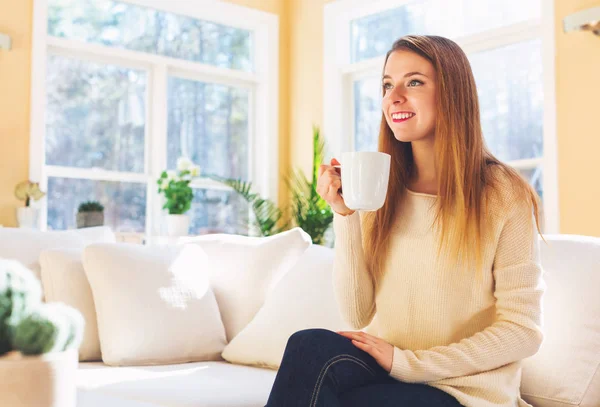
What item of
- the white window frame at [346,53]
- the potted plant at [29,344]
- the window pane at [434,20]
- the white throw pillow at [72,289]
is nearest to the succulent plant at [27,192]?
the white throw pillow at [72,289]

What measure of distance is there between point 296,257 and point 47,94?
2.52 m

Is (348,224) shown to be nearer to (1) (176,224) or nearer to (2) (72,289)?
(2) (72,289)

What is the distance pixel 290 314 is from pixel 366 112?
2.90 m

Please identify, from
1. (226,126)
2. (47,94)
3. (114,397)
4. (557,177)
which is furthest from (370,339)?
(226,126)

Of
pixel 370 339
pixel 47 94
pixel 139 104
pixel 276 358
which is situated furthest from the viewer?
pixel 139 104

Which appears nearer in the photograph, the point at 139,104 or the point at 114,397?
the point at 114,397

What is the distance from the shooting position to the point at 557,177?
358 centimetres

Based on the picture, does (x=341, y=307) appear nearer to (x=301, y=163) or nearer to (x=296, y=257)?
(x=296, y=257)

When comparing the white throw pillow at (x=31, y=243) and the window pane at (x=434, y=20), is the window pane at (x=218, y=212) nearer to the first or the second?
the window pane at (x=434, y=20)

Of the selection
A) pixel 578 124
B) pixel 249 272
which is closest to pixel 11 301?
pixel 249 272

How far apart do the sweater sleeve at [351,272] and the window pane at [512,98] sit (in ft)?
8.07

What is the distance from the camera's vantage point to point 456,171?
62.1 inches

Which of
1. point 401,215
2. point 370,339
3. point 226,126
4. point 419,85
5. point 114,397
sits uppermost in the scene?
point 226,126

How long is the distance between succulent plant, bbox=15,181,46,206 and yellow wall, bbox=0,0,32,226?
2.1 inches
